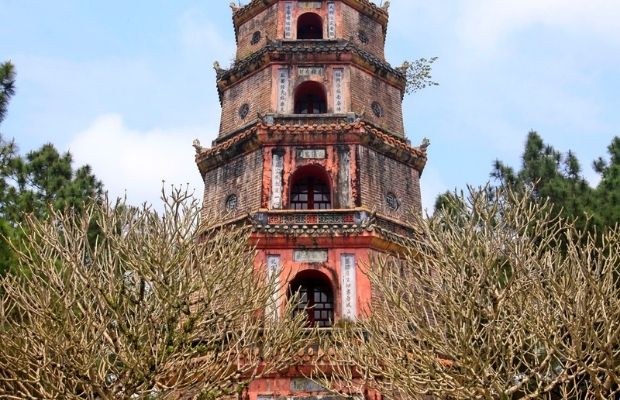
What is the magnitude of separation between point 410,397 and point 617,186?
762 cm

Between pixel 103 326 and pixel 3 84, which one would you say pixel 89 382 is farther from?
pixel 3 84

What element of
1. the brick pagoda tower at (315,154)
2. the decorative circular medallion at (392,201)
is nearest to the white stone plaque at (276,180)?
the brick pagoda tower at (315,154)

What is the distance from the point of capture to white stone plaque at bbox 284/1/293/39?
16.9 m

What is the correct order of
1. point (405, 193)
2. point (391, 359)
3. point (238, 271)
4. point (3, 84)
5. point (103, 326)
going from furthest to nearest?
point (405, 193), point (3, 84), point (238, 271), point (391, 359), point (103, 326)

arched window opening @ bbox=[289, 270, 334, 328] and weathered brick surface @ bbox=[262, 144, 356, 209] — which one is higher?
weathered brick surface @ bbox=[262, 144, 356, 209]

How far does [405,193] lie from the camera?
1524 centimetres

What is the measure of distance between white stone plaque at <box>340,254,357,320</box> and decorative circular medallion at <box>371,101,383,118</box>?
432 centimetres

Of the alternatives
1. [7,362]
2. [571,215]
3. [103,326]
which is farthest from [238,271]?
[571,215]

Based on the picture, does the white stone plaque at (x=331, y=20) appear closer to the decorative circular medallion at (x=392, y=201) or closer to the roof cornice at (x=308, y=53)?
the roof cornice at (x=308, y=53)

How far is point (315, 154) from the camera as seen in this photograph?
Result: 48.8 ft

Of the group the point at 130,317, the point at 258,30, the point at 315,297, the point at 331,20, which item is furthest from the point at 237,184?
the point at 130,317

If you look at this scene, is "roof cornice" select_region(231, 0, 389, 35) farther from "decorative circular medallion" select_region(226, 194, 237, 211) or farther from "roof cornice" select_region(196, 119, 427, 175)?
"decorative circular medallion" select_region(226, 194, 237, 211)

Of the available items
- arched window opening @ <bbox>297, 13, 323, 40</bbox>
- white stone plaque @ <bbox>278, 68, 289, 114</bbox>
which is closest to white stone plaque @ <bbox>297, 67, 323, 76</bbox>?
white stone plaque @ <bbox>278, 68, 289, 114</bbox>

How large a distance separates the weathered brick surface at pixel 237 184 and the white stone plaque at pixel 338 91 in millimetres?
2187
